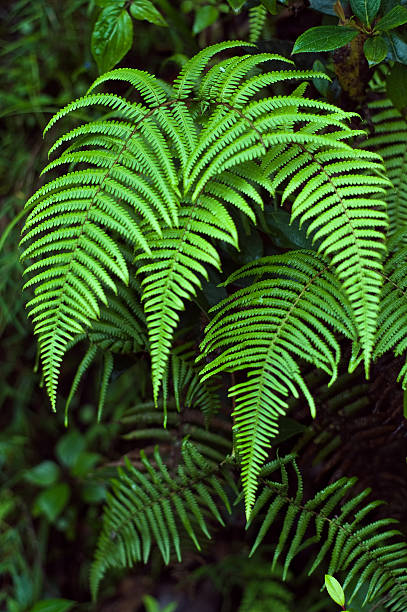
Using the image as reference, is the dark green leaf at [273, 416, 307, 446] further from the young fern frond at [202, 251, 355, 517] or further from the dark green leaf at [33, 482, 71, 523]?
the dark green leaf at [33, 482, 71, 523]

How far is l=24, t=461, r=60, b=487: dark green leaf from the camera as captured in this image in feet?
9.34

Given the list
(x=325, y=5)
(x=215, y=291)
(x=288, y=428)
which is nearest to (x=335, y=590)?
(x=288, y=428)

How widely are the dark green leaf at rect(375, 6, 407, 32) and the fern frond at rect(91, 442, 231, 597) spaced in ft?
4.87

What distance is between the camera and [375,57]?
149 centimetres

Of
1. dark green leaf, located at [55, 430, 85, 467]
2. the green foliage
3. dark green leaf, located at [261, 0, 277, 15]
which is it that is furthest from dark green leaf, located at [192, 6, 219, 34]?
dark green leaf, located at [55, 430, 85, 467]

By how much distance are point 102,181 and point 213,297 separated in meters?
0.53

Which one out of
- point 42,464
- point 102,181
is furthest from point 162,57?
point 42,464

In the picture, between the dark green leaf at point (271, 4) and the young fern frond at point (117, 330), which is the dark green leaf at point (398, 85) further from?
the young fern frond at point (117, 330)

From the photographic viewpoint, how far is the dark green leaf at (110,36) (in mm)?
1776

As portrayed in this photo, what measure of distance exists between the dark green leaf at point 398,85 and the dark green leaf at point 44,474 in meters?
2.58

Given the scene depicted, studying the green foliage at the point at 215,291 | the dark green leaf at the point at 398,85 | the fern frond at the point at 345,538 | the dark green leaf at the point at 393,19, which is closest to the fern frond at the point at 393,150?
the green foliage at the point at 215,291

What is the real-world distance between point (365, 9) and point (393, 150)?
0.48 metres

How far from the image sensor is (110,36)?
70.6 inches

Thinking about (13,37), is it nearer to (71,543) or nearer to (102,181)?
(102,181)
